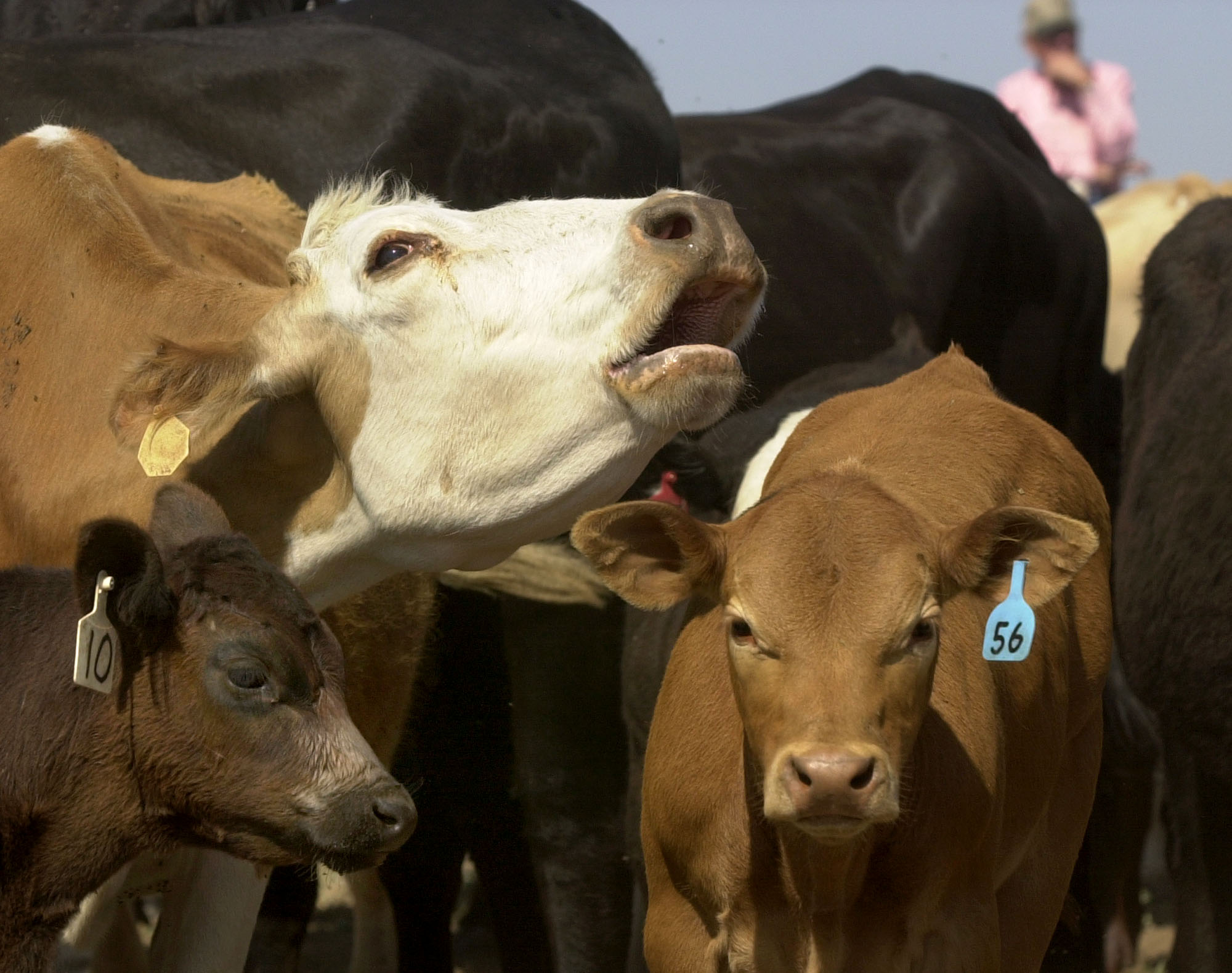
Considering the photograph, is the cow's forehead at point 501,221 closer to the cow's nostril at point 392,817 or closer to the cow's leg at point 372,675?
the cow's leg at point 372,675

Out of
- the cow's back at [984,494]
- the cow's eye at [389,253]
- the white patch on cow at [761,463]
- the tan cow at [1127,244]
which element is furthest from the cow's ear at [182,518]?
the tan cow at [1127,244]

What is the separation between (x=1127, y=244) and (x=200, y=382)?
7.40 metres

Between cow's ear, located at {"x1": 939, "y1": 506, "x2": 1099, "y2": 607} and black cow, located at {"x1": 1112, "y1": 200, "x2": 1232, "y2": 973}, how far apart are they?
6.20 feet

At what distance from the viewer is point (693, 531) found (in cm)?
392

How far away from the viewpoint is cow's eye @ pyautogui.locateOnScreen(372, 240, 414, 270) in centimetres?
436

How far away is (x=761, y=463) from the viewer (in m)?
5.96

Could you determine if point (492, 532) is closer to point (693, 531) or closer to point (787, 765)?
point (693, 531)

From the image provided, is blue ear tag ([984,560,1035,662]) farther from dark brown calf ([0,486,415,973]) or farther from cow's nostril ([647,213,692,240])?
dark brown calf ([0,486,415,973])

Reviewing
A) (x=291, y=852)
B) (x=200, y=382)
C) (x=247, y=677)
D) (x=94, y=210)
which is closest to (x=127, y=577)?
(x=247, y=677)

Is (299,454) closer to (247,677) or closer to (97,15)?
(247,677)

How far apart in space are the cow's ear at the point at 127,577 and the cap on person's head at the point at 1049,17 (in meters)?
8.01

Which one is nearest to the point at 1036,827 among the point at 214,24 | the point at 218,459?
the point at 218,459

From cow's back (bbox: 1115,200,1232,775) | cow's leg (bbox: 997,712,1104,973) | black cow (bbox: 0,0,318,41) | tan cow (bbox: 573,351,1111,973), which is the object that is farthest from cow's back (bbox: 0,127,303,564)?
black cow (bbox: 0,0,318,41)

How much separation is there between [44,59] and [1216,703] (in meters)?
3.94
